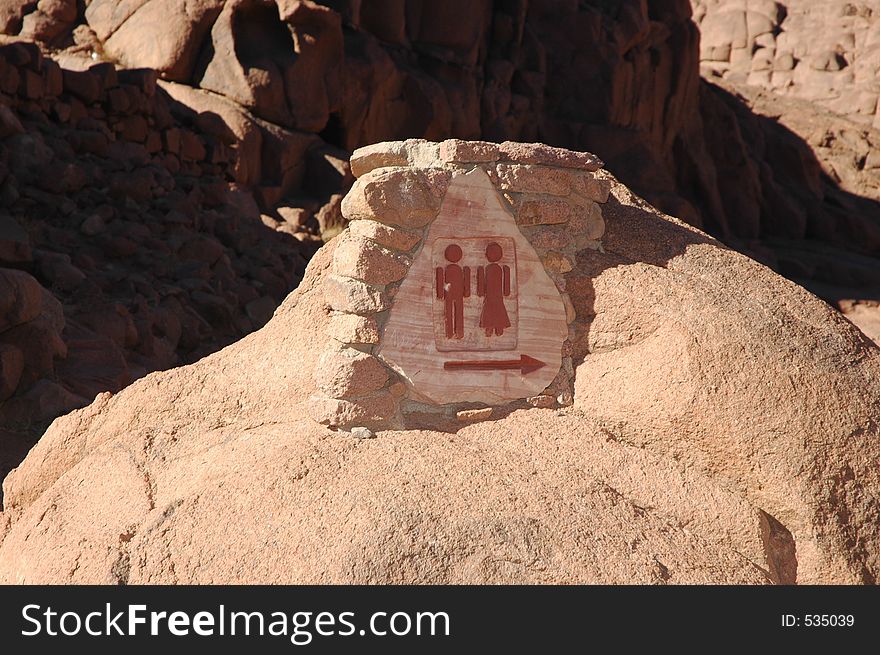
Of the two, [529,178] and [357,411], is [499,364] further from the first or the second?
[529,178]

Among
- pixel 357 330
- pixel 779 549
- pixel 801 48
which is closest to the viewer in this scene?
pixel 779 549

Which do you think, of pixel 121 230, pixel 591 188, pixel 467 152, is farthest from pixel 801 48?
pixel 467 152

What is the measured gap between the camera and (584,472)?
3.18 metres

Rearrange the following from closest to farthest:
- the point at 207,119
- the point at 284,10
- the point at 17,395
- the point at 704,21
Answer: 1. the point at 17,395
2. the point at 207,119
3. the point at 284,10
4. the point at 704,21

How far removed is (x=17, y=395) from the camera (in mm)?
5664

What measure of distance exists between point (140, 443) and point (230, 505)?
24.4 inches

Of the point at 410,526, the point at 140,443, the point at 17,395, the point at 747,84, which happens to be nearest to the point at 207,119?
the point at 17,395

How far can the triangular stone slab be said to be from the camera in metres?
3.32

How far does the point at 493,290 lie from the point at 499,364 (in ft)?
0.83

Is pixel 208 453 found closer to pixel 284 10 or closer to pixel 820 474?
pixel 820 474

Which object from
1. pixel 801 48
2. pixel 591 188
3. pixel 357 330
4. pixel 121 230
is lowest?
pixel 121 230

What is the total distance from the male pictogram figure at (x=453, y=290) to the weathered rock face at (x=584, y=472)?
244mm

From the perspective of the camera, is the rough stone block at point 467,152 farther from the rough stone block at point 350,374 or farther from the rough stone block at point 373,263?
the rough stone block at point 350,374

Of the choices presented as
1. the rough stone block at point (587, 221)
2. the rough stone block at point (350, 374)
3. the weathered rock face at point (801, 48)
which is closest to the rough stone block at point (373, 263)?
the rough stone block at point (350, 374)
